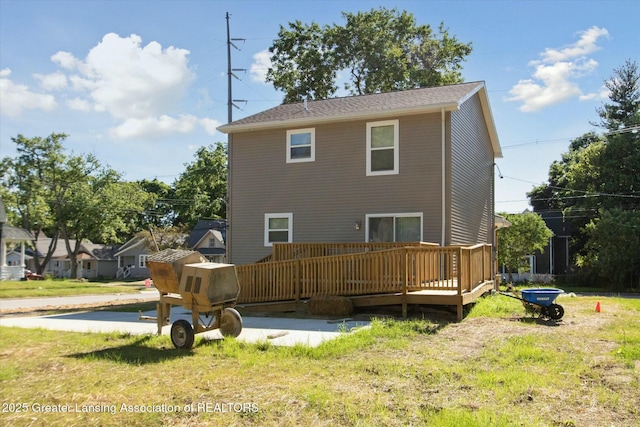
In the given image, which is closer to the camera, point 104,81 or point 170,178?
point 104,81

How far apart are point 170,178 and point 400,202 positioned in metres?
49.9

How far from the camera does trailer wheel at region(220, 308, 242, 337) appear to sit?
301 inches

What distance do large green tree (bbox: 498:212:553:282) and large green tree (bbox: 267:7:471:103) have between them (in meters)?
9.92

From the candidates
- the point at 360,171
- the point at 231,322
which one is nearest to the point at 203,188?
the point at 360,171

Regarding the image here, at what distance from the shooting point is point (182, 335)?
7.10 m

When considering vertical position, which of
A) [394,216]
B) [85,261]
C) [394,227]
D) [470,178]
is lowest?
[85,261]

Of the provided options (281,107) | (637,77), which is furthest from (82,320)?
(637,77)

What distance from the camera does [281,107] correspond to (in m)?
18.1

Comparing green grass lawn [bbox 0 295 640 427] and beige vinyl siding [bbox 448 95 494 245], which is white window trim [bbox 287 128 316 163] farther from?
green grass lawn [bbox 0 295 640 427]

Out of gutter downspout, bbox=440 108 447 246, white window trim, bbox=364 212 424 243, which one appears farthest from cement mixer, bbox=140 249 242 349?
gutter downspout, bbox=440 108 447 246

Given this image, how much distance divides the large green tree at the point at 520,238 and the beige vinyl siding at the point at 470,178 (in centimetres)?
992

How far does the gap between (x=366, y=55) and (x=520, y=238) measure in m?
14.8

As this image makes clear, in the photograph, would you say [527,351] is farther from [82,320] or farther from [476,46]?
[476,46]

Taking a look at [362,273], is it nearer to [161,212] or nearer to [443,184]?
[443,184]
